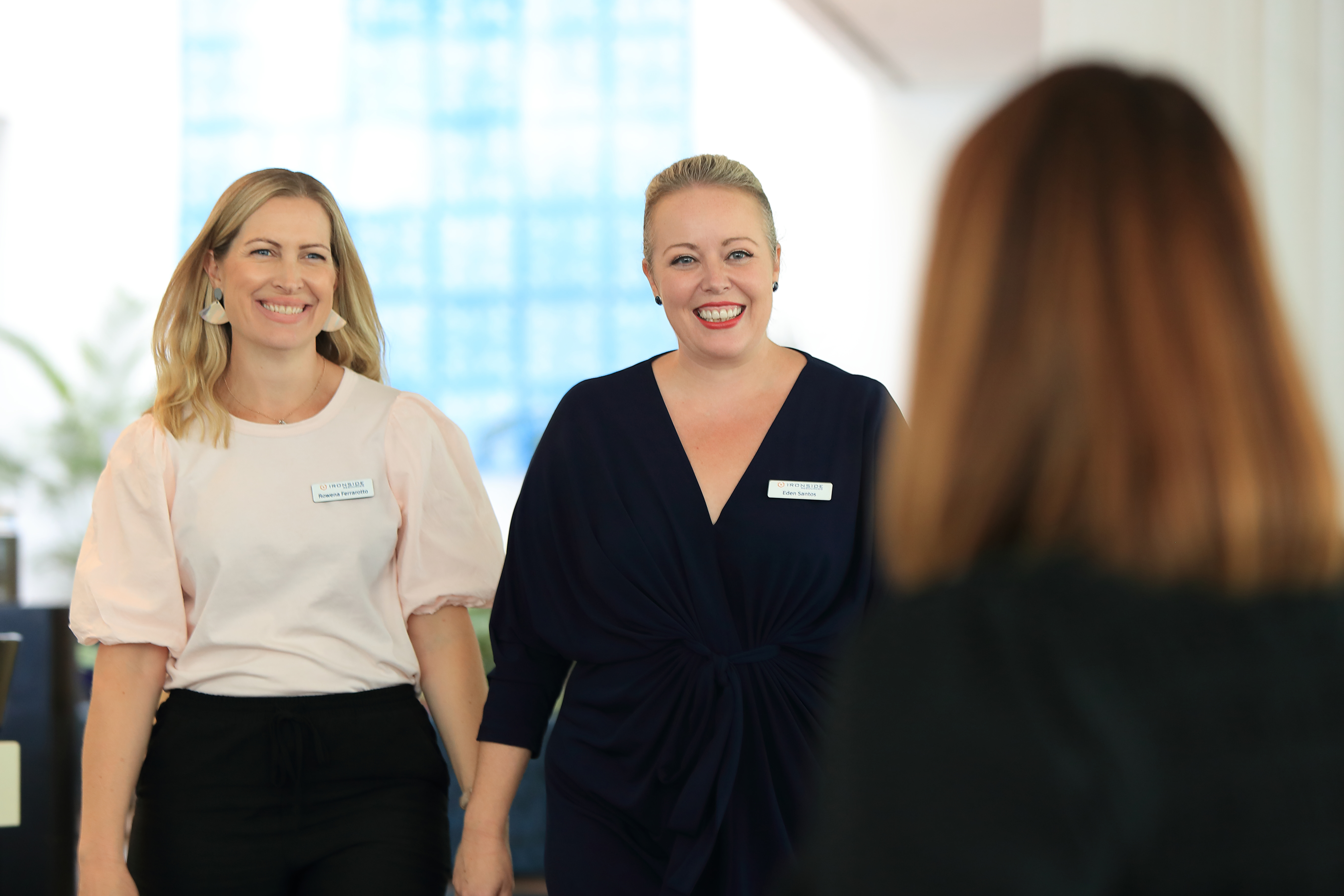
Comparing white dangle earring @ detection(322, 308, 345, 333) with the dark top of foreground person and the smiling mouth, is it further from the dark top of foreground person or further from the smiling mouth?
the dark top of foreground person

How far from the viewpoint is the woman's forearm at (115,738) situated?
2.06 m

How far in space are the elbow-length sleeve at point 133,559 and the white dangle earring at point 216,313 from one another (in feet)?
0.82

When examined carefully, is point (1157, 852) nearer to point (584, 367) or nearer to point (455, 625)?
point (455, 625)

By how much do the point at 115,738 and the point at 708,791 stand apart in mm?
1064

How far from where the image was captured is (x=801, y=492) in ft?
6.58

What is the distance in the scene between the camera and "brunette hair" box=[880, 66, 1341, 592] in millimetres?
763

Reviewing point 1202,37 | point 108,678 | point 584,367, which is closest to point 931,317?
point 108,678

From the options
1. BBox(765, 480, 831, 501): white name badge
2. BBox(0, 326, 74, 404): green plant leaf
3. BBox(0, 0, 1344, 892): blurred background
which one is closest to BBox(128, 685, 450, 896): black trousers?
BBox(765, 480, 831, 501): white name badge

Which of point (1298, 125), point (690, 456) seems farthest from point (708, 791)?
point (1298, 125)

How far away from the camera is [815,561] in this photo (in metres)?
1.94

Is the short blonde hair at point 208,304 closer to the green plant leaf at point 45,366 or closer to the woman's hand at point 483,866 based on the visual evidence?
the woman's hand at point 483,866

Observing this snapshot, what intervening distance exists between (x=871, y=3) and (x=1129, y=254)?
7.38 m

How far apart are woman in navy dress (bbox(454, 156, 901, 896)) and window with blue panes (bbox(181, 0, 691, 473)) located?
28.4 feet

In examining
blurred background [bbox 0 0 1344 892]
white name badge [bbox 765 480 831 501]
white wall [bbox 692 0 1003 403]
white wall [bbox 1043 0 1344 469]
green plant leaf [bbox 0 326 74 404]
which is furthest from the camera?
white wall [bbox 692 0 1003 403]
